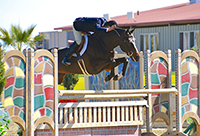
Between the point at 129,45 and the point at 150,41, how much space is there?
36.1 ft

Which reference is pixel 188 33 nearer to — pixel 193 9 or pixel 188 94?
pixel 193 9

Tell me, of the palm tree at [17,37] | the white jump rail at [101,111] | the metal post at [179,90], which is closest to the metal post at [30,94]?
the white jump rail at [101,111]

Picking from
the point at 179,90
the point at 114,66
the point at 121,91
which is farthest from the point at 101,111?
the point at 179,90

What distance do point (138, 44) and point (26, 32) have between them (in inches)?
199

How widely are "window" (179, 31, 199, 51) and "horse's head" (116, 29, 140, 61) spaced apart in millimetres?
10479

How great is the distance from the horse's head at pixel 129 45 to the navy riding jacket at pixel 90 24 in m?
0.48

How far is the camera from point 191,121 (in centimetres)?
649

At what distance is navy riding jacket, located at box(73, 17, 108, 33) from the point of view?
253 inches

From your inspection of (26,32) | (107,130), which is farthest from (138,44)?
(107,130)

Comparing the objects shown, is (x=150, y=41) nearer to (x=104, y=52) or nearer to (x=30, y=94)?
(x=104, y=52)

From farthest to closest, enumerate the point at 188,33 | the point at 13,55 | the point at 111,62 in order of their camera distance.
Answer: the point at 188,33 < the point at 111,62 < the point at 13,55

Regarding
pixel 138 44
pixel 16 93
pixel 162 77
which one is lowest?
pixel 16 93

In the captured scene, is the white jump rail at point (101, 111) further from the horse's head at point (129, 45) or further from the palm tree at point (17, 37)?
the palm tree at point (17, 37)

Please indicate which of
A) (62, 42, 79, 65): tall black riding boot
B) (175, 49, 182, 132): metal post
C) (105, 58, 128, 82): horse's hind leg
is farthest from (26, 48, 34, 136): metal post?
(175, 49, 182, 132): metal post
